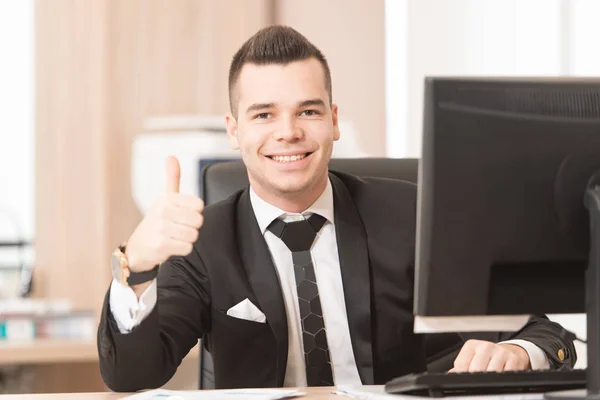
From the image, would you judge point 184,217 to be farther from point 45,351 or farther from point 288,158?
point 45,351

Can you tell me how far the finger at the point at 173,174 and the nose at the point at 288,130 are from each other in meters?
0.32

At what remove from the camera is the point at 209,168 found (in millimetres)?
1935

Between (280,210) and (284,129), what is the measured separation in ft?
0.52

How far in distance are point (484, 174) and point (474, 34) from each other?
2467mm

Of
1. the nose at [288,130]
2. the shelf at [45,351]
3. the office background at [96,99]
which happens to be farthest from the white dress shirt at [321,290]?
the office background at [96,99]

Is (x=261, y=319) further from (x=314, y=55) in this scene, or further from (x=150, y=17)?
(x=150, y=17)

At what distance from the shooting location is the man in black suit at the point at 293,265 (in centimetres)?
162

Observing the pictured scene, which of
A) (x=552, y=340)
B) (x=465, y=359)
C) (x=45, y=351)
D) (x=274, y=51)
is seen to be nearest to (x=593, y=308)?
(x=465, y=359)

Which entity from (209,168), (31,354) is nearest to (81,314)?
(31,354)

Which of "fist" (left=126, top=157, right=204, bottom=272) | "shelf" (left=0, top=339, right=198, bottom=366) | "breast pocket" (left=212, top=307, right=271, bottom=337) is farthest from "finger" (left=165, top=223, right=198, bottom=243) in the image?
"shelf" (left=0, top=339, right=198, bottom=366)

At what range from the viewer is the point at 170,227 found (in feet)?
4.27

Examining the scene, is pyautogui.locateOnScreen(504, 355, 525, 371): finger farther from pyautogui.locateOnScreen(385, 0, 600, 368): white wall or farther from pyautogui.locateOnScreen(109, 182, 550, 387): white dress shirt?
pyautogui.locateOnScreen(385, 0, 600, 368): white wall

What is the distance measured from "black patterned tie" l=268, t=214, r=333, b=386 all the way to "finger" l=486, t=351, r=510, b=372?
35 centimetres

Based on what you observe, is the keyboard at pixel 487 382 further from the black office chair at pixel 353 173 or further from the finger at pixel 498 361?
the black office chair at pixel 353 173
